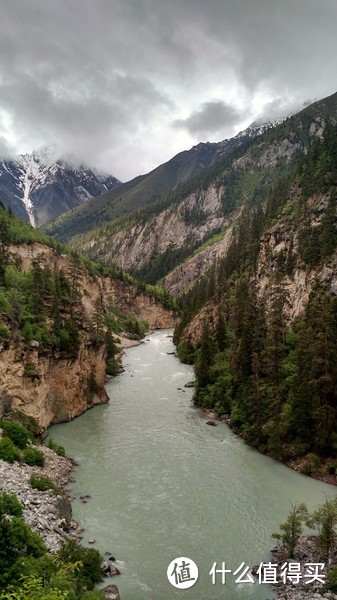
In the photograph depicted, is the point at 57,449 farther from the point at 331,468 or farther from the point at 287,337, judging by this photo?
the point at 287,337

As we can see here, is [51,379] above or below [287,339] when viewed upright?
below

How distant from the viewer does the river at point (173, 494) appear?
21.5 meters

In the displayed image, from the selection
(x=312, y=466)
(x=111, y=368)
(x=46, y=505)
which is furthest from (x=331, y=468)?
(x=111, y=368)

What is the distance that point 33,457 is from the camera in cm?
3030

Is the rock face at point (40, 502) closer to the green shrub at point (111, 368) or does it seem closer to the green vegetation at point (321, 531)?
the green vegetation at point (321, 531)

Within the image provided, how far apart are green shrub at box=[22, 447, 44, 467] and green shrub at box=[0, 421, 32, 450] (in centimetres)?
83

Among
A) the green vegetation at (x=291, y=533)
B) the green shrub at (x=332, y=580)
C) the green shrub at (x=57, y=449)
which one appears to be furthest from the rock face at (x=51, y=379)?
the green shrub at (x=332, y=580)

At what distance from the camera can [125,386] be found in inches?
2434

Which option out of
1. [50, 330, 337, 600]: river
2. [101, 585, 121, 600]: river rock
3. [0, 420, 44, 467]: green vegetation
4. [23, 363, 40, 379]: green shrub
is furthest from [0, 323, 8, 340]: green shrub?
[101, 585, 121, 600]: river rock

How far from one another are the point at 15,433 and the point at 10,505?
Result: 37.1 ft

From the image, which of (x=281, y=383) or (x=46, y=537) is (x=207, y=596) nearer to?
(x=46, y=537)

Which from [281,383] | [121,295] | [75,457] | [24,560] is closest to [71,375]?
[75,457]

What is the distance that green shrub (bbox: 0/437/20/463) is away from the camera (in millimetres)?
28281

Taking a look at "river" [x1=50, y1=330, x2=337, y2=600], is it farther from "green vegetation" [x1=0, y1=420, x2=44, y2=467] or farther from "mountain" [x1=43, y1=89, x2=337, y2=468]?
"green vegetation" [x1=0, y1=420, x2=44, y2=467]
